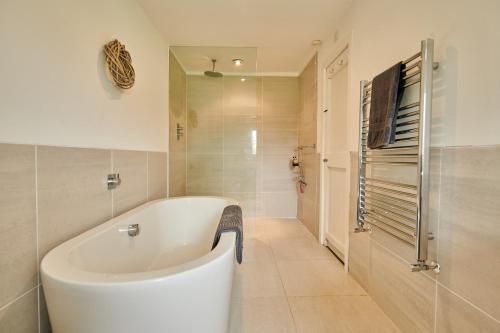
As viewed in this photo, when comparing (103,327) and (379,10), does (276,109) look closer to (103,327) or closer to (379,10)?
Result: (379,10)

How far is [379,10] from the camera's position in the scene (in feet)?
4.95

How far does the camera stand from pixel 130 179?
1.74 metres

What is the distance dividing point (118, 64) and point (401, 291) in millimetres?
2320

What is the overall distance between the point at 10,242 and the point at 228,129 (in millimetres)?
2527

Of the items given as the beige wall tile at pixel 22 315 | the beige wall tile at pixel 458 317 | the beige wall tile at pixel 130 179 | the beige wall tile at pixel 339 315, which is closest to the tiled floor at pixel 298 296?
the beige wall tile at pixel 339 315

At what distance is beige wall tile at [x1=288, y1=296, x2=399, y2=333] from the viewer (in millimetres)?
1312

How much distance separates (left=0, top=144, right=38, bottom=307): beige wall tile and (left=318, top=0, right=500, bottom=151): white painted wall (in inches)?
71.4

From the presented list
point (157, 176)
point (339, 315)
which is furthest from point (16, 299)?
point (339, 315)

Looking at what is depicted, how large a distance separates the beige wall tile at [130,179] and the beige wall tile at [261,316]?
1083 millimetres

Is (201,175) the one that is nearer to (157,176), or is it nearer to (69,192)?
(157,176)

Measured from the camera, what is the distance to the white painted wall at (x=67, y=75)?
2.80ft

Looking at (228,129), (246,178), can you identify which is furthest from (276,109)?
(246,178)

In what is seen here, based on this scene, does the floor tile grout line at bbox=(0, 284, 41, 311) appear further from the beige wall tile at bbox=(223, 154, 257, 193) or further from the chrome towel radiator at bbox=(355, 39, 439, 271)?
the beige wall tile at bbox=(223, 154, 257, 193)

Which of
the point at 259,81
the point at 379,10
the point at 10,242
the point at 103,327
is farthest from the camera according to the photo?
the point at 259,81
